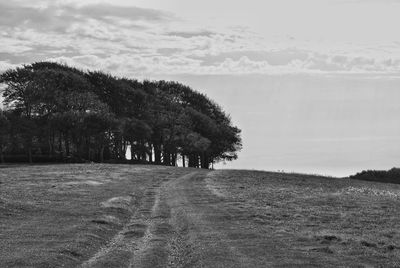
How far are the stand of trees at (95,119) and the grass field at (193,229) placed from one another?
214 ft

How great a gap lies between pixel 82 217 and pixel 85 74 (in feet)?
365

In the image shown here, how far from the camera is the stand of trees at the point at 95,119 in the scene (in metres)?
115

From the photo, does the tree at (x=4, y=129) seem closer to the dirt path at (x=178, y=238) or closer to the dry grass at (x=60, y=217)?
the dry grass at (x=60, y=217)

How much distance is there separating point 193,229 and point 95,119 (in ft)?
298

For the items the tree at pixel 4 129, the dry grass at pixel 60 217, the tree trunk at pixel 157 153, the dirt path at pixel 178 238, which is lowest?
the dirt path at pixel 178 238

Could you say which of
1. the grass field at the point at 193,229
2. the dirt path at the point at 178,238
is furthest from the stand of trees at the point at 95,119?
the dirt path at the point at 178,238

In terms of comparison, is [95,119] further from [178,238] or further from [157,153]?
[178,238]

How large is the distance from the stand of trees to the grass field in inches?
2566

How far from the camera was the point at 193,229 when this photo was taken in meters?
29.2

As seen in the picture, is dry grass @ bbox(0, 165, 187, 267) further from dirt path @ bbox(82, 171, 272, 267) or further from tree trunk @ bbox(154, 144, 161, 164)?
tree trunk @ bbox(154, 144, 161, 164)

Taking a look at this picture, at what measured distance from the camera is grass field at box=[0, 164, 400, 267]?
68.8ft

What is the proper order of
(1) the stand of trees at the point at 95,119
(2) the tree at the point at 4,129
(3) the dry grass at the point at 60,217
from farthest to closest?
(1) the stand of trees at the point at 95,119 → (2) the tree at the point at 4,129 → (3) the dry grass at the point at 60,217

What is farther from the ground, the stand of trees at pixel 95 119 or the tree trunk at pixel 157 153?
the stand of trees at pixel 95 119

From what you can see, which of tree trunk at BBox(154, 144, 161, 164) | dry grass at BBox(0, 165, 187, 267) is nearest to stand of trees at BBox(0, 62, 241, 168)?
tree trunk at BBox(154, 144, 161, 164)
